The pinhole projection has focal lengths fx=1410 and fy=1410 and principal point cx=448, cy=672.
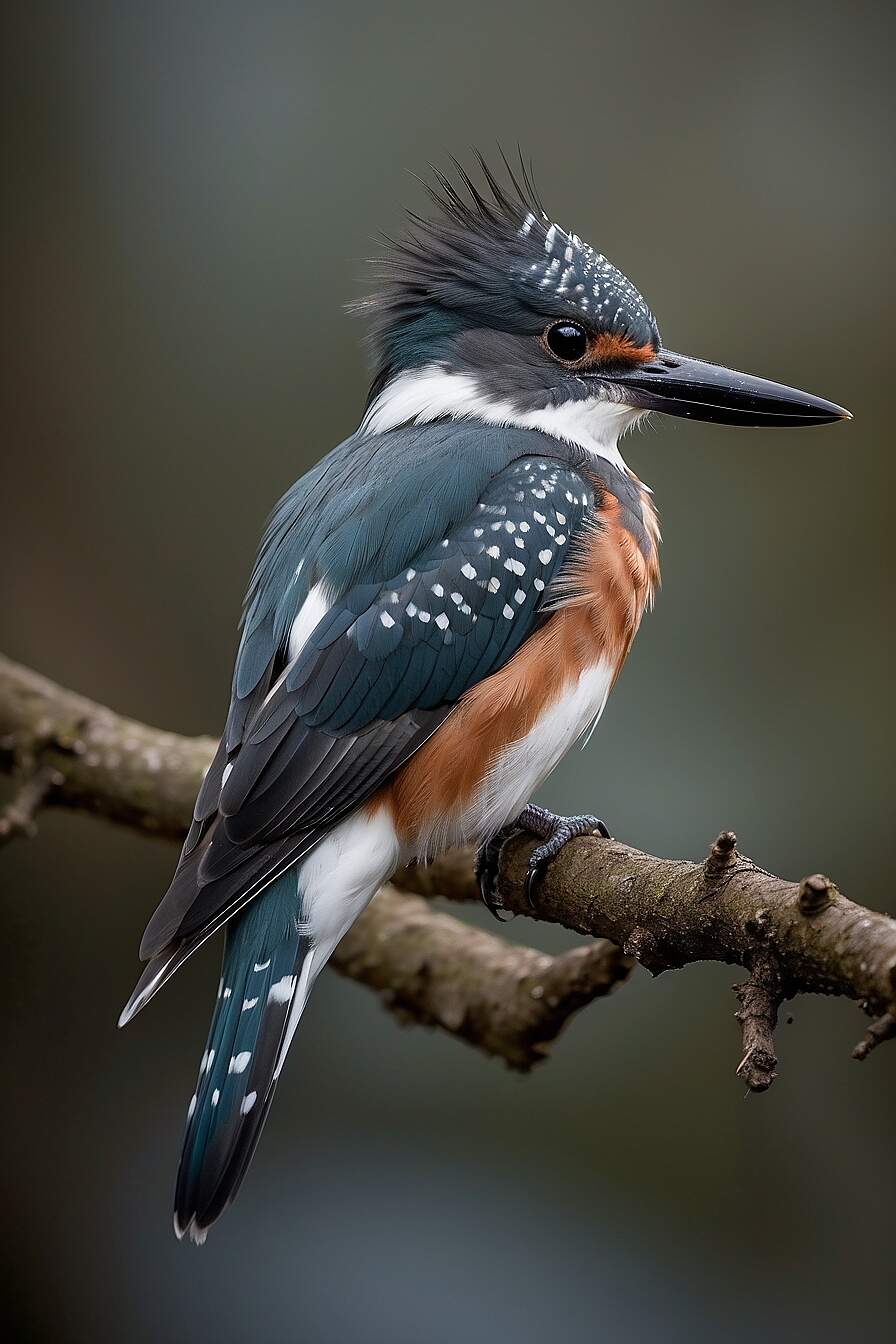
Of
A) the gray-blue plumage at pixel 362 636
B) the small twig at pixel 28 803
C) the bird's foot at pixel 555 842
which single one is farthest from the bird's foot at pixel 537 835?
the small twig at pixel 28 803

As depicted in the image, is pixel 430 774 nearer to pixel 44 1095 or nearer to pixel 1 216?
pixel 44 1095

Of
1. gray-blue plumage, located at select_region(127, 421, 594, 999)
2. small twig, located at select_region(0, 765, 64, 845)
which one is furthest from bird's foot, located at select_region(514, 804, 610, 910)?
small twig, located at select_region(0, 765, 64, 845)

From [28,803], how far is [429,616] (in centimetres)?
106

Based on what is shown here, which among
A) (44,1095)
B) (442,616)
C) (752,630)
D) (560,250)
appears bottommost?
(44,1095)

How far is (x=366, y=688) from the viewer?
210 centimetres

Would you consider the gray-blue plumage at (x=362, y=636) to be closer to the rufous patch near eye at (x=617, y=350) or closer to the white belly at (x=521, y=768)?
the white belly at (x=521, y=768)

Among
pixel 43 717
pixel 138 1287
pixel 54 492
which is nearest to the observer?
pixel 43 717

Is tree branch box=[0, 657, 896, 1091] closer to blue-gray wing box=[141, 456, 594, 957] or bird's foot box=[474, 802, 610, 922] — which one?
bird's foot box=[474, 802, 610, 922]

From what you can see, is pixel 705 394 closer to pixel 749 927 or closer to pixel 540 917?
pixel 540 917

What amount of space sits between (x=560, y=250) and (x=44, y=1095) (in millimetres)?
2281

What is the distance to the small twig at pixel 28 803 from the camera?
105 inches

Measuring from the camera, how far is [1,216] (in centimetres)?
391

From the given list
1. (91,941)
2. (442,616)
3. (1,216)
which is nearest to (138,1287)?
(91,941)

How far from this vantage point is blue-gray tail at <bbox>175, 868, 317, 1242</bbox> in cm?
186
